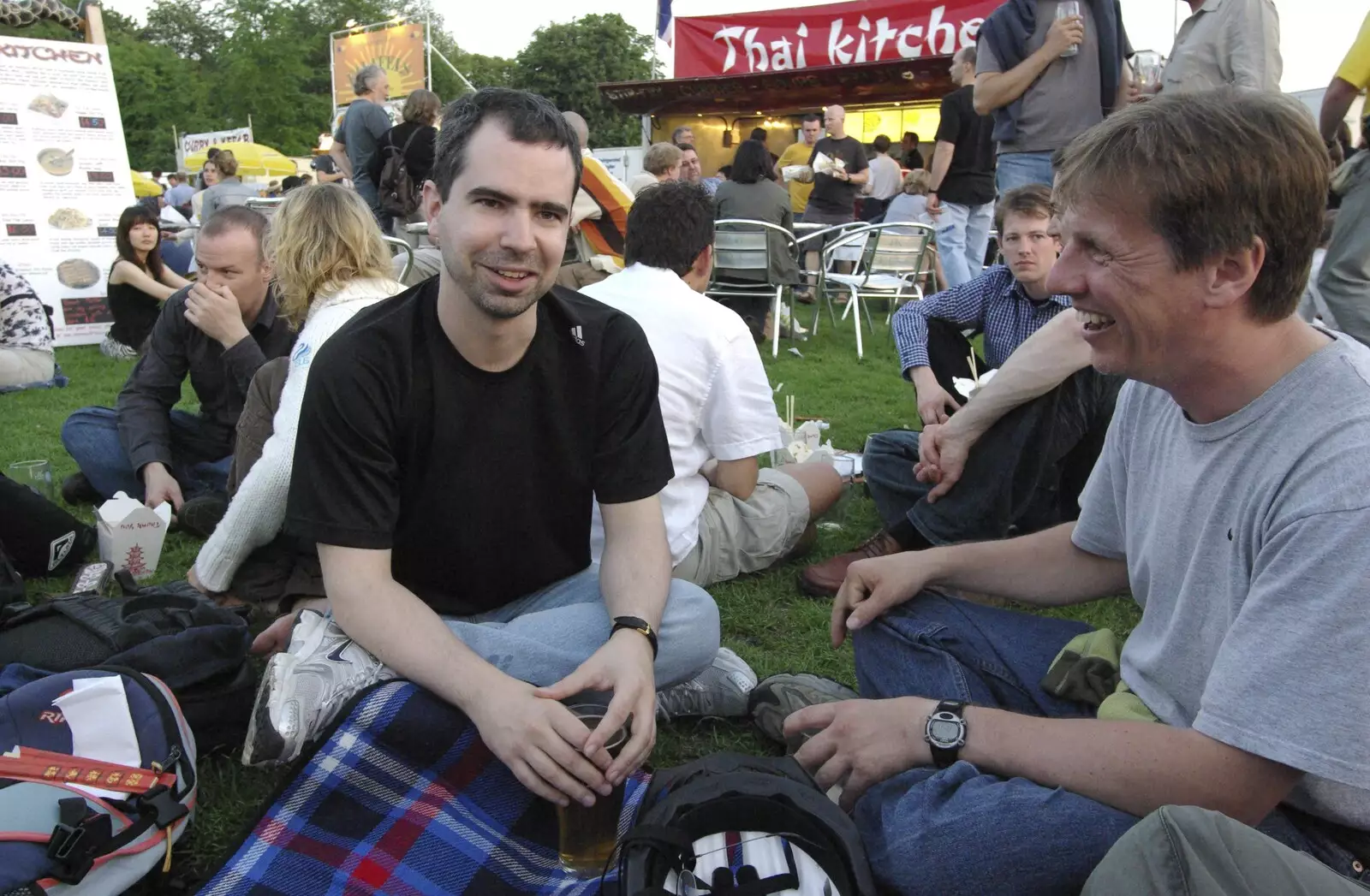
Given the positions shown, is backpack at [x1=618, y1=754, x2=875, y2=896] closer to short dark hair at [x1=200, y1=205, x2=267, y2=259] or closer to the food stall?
short dark hair at [x1=200, y1=205, x2=267, y2=259]

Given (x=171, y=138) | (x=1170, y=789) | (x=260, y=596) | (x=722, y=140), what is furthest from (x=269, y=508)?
(x=171, y=138)

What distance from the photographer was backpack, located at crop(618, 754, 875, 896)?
147cm

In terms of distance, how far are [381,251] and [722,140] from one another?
19.1 m

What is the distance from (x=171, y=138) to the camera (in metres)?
44.0

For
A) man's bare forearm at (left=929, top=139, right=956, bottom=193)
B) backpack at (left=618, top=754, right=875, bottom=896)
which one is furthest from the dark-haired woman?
backpack at (left=618, top=754, right=875, bottom=896)

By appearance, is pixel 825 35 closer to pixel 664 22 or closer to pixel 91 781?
pixel 664 22

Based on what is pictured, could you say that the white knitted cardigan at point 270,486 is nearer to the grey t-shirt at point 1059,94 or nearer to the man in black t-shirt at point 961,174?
the grey t-shirt at point 1059,94

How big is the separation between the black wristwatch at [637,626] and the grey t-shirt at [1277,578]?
0.94 m

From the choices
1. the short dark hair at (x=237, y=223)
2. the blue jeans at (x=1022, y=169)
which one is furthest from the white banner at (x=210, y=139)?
the blue jeans at (x=1022, y=169)

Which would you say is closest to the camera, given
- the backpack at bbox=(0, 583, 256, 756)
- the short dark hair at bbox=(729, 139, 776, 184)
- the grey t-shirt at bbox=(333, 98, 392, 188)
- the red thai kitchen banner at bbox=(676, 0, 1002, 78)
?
the backpack at bbox=(0, 583, 256, 756)

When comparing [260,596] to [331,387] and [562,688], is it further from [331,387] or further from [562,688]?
[562,688]

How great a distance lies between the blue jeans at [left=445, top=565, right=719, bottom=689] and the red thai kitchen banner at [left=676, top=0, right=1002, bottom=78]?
16243mm

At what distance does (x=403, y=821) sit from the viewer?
1.83 meters

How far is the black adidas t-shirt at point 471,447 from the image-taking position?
1972 millimetres
